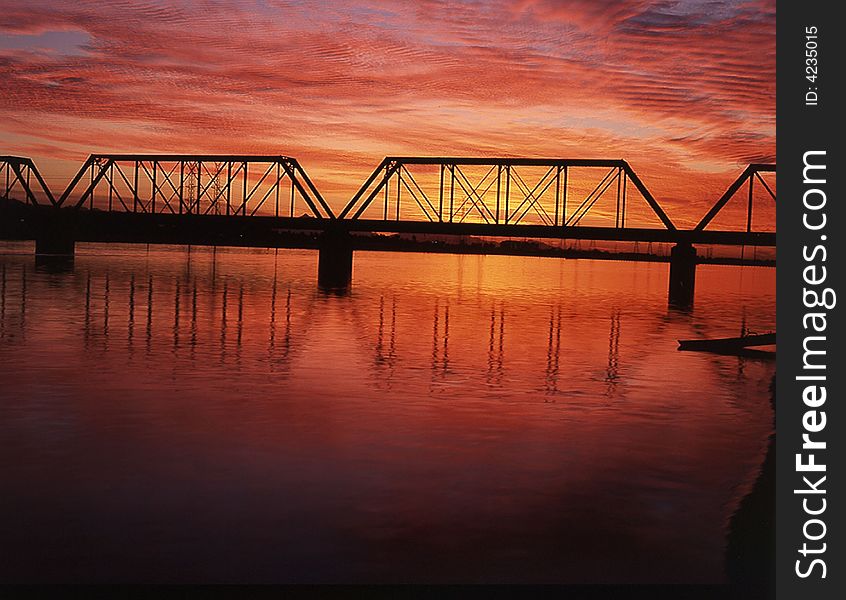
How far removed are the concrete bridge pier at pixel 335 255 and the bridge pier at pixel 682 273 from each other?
3288 cm

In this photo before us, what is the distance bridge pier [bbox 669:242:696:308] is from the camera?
87312 mm

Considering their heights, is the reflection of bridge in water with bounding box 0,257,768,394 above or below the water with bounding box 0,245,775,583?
above

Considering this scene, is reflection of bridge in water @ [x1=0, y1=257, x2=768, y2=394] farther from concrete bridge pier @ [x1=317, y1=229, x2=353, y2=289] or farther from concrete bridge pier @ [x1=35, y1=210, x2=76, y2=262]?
concrete bridge pier @ [x1=35, y1=210, x2=76, y2=262]

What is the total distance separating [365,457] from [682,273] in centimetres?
8005

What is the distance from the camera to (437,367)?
30.9m

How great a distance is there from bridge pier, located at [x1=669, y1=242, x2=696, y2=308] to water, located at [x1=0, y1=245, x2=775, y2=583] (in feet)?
168

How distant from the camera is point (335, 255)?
10181 cm

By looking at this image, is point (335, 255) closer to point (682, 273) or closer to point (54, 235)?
point (682, 273)

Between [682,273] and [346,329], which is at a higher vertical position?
[682,273]

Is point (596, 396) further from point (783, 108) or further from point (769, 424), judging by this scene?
point (783, 108)

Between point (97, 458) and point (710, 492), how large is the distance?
9.82 metres

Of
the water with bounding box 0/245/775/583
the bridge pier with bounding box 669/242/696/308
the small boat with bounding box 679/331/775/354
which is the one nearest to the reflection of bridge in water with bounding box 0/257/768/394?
the water with bounding box 0/245/775/583

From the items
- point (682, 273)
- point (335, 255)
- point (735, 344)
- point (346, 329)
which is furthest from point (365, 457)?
point (335, 255)

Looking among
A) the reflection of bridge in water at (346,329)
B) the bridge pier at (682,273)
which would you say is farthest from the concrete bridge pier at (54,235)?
the bridge pier at (682,273)
